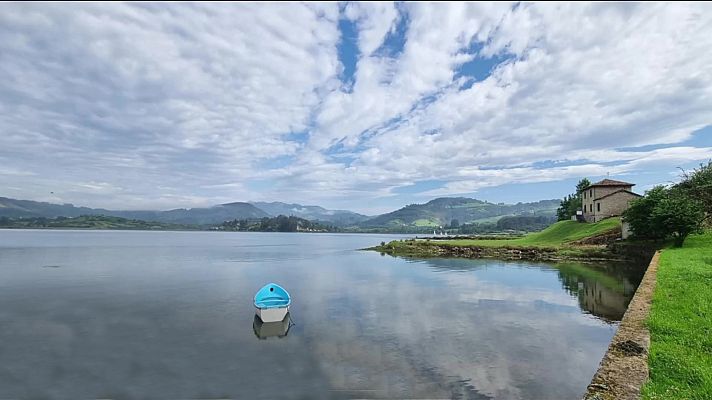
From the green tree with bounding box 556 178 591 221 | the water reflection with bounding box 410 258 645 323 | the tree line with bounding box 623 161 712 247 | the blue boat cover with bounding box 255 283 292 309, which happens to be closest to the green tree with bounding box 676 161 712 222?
the tree line with bounding box 623 161 712 247

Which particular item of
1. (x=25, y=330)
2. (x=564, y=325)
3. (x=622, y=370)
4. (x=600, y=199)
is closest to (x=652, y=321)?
(x=622, y=370)

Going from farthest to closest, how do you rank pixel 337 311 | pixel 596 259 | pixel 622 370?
pixel 596 259
pixel 337 311
pixel 622 370

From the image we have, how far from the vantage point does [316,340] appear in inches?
782

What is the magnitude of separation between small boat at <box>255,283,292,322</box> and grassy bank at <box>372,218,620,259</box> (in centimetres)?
5036

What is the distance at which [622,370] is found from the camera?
10.4m

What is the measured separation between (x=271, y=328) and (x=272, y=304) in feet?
6.54

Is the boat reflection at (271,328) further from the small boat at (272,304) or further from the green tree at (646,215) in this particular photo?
the green tree at (646,215)

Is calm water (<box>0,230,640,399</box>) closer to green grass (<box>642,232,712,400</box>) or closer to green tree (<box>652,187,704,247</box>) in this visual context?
green grass (<box>642,232,712,400</box>)

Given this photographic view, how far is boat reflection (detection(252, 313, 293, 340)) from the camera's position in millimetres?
20991

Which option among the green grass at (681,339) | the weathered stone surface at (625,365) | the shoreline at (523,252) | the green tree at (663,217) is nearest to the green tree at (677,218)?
the green tree at (663,217)

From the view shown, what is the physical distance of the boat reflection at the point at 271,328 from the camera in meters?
21.0

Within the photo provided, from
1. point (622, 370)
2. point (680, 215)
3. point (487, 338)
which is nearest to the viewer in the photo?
point (622, 370)

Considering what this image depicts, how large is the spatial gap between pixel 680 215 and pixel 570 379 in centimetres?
4264

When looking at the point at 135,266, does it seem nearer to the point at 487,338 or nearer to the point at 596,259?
the point at 487,338
